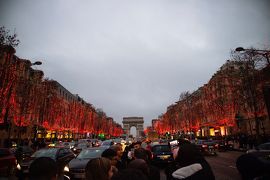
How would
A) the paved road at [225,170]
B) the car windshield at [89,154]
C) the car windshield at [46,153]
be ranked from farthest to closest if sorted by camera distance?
the car windshield at [46,153], the car windshield at [89,154], the paved road at [225,170]

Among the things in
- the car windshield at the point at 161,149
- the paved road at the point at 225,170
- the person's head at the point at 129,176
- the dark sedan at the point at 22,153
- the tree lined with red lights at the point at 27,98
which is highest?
the tree lined with red lights at the point at 27,98

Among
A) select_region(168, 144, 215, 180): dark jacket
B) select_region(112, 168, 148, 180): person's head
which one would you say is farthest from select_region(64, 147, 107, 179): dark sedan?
select_region(112, 168, 148, 180): person's head

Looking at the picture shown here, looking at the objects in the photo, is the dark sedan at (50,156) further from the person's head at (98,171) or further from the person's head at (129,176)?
the person's head at (129,176)

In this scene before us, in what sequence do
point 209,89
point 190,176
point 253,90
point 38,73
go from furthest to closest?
point 209,89 → point 38,73 → point 253,90 → point 190,176

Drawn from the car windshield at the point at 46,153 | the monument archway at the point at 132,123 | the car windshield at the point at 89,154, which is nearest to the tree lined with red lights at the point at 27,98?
the car windshield at the point at 46,153

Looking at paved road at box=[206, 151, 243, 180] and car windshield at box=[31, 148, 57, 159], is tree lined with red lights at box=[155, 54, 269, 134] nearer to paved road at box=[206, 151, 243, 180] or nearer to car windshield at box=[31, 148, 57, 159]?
paved road at box=[206, 151, 243, 180]

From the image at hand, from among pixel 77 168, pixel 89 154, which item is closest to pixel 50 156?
pixel 89 154

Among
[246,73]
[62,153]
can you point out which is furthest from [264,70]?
[62,153]

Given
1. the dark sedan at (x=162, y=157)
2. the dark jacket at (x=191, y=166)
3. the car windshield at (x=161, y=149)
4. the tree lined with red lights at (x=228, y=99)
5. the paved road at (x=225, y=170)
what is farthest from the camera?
the tree lined with red lights at (x=228, y=99)

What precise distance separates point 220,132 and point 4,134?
53121 mm

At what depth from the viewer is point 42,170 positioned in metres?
3.31

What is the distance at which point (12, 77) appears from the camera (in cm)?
3075

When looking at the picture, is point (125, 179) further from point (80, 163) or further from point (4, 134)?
point (4, 134)

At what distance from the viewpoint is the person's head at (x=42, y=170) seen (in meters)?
3.29
